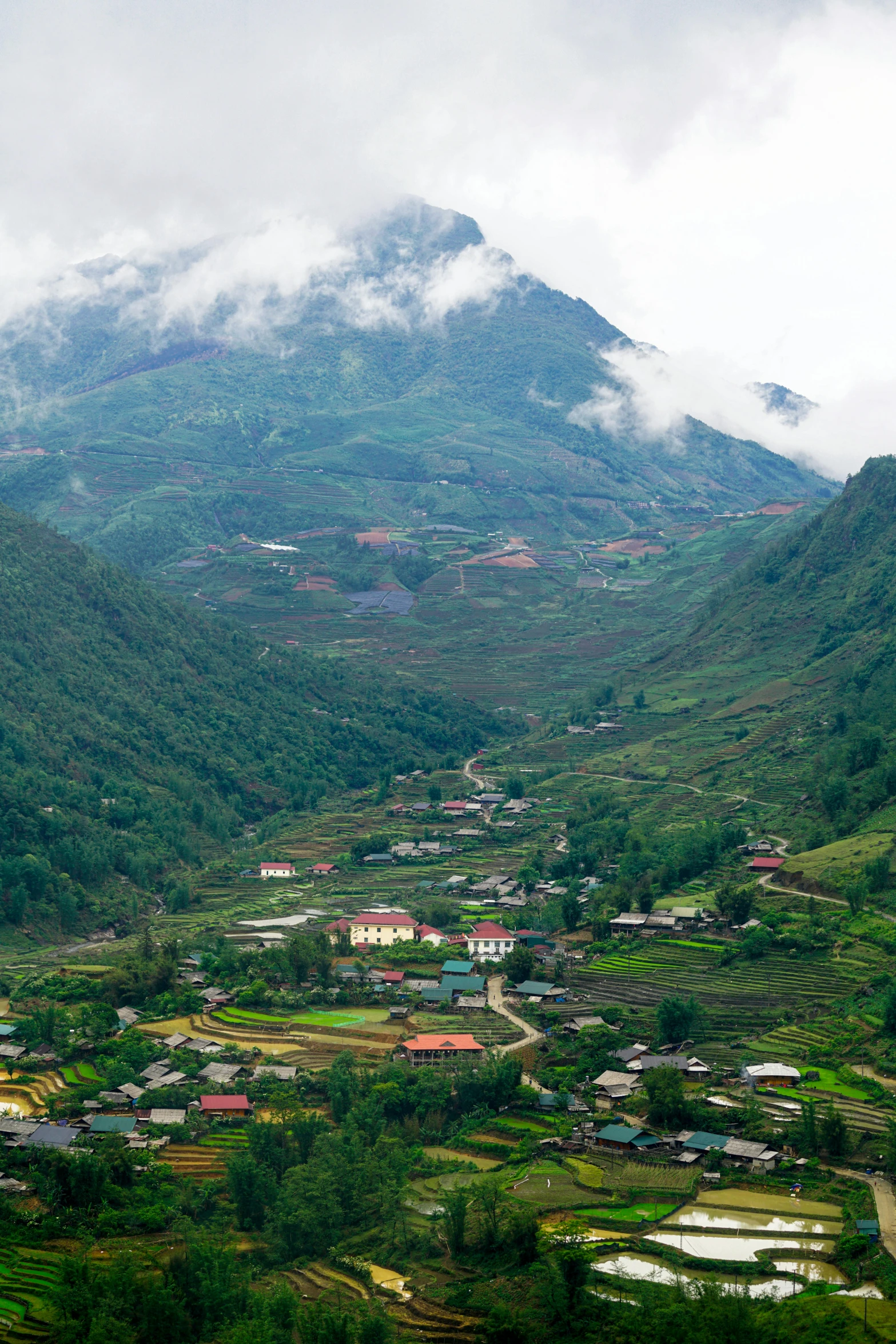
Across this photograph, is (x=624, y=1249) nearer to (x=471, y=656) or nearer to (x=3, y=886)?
(x=3, y=886)

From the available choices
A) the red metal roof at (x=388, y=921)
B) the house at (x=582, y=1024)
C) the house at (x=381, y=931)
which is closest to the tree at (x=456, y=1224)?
the house at (x=582, y=1024)

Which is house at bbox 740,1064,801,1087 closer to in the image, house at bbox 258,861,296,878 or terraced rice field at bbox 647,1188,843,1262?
terraced rice field at bbox 647,1188,843,1262

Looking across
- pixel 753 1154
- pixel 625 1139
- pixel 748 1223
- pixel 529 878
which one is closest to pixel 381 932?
pixel 529 878

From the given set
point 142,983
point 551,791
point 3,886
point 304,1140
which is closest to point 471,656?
point 551,791

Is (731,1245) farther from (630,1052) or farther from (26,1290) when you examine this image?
(26,1290)

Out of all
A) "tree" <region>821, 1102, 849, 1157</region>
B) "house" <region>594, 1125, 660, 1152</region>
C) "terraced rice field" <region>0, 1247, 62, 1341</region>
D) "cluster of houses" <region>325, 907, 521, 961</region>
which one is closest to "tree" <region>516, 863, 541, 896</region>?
"cluster of houses" <region>325, 907, 521, 961</region>

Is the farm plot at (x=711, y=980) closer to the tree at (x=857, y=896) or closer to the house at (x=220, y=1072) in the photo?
the tree at (x=857, y=896)
